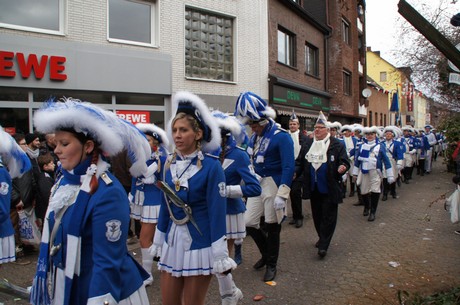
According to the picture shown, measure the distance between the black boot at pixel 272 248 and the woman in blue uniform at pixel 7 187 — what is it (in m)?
2.80

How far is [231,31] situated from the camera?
15531 mm

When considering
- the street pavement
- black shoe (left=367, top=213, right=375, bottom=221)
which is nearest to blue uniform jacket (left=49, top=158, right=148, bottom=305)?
the street pavement

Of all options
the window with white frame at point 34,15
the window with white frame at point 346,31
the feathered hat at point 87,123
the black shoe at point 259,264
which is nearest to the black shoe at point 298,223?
the black shoe at point 259,264

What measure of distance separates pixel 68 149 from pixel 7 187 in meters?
1.68

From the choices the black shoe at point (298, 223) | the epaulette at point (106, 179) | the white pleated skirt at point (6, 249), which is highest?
the epaulette at point (106, 179)

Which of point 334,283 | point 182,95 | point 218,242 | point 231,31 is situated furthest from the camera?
point 231,31

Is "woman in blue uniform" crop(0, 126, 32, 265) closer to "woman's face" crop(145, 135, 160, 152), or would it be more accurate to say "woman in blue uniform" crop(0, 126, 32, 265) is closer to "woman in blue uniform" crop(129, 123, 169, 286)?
"woman in blue uniform" crop(129, 123, 169, 286)

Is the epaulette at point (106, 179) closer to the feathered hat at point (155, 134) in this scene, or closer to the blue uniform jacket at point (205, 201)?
the blue uniform jacket at point (205, 201)

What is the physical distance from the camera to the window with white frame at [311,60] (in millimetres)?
22909

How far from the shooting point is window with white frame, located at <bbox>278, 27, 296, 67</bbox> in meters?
19.2

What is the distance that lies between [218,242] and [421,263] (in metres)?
4.07

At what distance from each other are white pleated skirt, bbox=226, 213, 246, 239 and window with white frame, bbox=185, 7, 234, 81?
10.1m

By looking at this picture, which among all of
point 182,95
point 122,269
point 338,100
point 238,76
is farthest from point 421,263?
point 338,100

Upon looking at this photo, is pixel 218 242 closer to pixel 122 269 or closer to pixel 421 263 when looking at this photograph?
pixel 122 269
